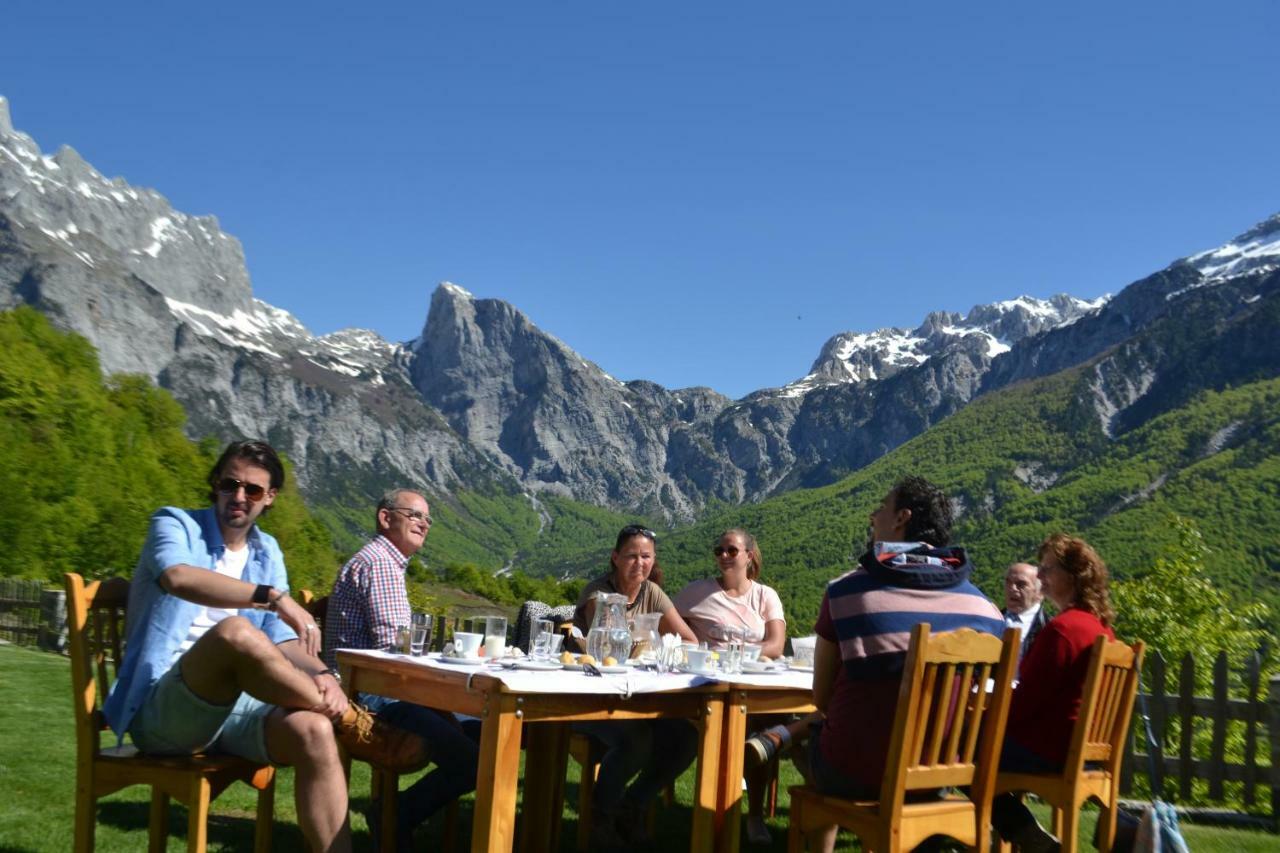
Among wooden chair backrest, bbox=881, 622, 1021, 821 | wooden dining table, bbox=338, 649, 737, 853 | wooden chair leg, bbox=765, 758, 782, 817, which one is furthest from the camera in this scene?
wooden chair leg, bbox=765, 758, 782, 817

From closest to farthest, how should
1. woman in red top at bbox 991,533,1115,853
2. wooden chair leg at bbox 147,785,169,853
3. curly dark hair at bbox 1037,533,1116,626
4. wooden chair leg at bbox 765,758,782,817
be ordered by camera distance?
1. wooden chair leg at bbox 147,785,169,853
2. woman in red top at bbox 991,533,1115,853
3. curly dark hair at bbox 1037,533,1116,626
4. wooden chair leg at bbox 765,758,782,817

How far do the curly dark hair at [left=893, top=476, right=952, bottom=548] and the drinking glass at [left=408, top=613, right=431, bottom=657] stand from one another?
6.30 ft

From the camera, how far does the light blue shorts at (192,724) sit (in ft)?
10.5

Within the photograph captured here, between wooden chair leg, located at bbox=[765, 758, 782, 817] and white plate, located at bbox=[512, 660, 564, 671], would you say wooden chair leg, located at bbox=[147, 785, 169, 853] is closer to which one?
white plate, located at bbox=[512, 660, 564, 671]

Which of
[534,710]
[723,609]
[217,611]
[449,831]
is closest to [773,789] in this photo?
[723,609]

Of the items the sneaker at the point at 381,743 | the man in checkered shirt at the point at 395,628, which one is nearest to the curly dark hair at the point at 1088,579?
the man in checkered shirt at the point at 395,628

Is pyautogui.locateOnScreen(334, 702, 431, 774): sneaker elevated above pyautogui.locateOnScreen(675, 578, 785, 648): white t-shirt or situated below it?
below

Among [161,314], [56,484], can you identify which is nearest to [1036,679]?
[56,484]

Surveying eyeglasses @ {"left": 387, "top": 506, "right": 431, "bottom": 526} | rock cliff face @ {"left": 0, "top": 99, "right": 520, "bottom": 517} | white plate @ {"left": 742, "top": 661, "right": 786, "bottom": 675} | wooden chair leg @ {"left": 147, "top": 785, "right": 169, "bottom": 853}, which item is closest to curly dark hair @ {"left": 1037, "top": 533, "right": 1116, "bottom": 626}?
white plate @ {"left": 742, "top": 661, "right": 786, "bottom": 675}

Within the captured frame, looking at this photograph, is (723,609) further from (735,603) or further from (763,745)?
(763,745)

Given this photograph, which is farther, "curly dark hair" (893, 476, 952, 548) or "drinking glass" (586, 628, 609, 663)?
"drinking glass" (586, 628, 609, 663)

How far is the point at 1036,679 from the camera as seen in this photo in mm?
3984

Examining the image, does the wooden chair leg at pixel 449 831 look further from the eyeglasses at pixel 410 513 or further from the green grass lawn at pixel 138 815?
the eyeglasses at pixel 410 513

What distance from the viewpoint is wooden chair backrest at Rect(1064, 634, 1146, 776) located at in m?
3.75
